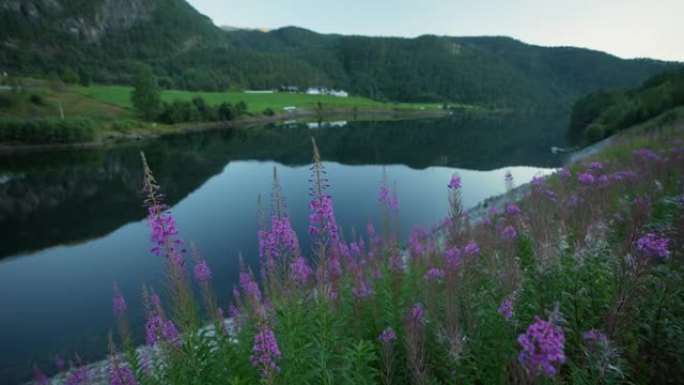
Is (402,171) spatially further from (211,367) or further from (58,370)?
(211,367)

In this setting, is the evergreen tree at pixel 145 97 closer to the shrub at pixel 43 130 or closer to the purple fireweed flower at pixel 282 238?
the shrub at pixel 43 130

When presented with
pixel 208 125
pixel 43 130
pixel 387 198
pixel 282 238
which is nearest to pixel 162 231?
pixel 282 238

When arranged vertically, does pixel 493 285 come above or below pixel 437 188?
above

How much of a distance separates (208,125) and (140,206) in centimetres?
6488

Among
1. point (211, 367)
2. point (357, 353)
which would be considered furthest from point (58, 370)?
point (357, 353)

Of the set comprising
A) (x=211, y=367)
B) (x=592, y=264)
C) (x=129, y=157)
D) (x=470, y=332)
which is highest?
(x=592, y=264)

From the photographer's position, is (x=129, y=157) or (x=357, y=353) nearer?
(x=357, y=353)

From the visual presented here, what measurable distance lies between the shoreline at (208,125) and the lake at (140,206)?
515 centimetres

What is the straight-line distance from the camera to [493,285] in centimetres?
472

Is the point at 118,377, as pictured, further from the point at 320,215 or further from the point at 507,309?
the point at 507,309

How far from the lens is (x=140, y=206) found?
2891 centimetres

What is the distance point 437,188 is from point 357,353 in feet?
104

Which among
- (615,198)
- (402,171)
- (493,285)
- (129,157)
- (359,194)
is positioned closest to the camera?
(493,285)

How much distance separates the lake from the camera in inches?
597
